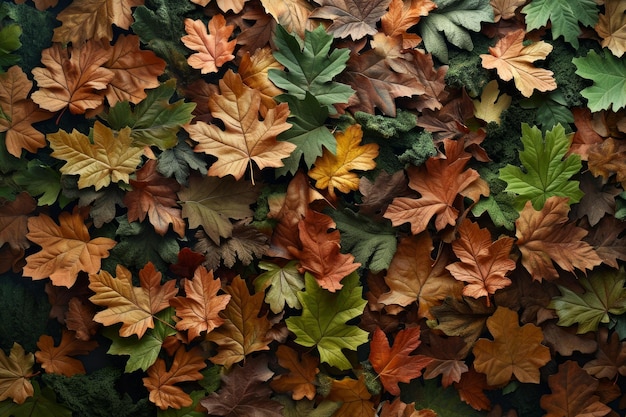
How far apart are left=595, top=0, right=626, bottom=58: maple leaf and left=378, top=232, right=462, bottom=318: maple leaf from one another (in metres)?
0.51

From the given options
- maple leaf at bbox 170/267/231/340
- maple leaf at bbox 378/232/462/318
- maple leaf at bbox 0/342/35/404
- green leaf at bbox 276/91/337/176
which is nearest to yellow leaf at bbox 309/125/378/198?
green leaf at bbox 276/91/337/176

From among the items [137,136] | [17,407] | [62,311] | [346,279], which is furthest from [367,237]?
[17,407]

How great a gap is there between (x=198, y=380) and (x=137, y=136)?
446 millimetres

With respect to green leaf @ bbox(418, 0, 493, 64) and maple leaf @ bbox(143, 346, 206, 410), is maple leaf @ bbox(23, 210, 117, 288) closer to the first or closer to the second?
maple leaf @ bbox(143, 346, 206, 410)

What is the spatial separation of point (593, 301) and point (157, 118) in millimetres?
879

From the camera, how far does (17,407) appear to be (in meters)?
1.16

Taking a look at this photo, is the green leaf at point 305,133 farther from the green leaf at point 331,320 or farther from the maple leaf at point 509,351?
the maple leaf at point 509,351

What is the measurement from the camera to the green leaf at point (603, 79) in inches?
50.0

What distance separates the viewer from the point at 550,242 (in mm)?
1254

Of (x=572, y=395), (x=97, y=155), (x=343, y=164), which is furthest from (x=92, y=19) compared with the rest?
(x=572, y=395)

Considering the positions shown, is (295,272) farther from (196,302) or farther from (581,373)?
(581,373)

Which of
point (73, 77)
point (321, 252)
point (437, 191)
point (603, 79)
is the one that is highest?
point (603, 79)

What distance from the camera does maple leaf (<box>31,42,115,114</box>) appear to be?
115cm

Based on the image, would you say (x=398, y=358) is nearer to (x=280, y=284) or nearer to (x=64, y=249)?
(x=280, y=284)
